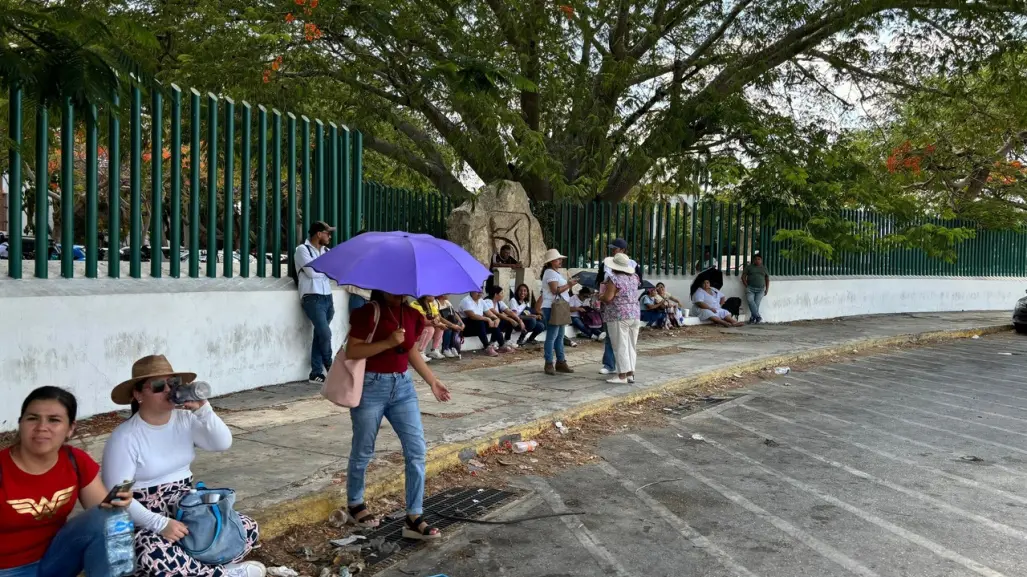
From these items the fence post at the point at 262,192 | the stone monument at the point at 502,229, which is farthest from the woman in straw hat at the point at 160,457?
the stone monument at the point at 502,229

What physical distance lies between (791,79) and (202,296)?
13451mm

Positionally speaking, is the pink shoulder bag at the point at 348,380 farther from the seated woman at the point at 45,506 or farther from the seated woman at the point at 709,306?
the seated woman at the point at 709,306

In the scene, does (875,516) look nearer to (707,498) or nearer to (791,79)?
(707,498)

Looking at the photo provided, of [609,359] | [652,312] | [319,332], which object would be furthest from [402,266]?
[652,312]

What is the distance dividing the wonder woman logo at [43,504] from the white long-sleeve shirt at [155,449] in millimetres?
248

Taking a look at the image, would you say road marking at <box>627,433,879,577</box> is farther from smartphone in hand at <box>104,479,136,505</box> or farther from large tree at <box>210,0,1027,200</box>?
large tree at <box>210,0,1027,200</box>

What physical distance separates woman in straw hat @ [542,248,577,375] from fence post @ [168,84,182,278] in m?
4.39

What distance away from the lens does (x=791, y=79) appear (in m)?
17.8

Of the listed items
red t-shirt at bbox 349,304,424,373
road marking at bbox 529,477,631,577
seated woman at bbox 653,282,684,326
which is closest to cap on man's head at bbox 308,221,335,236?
road marking at bbox 529,477,631,577

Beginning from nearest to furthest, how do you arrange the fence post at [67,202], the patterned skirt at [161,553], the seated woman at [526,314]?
the patterned skirt at [161,553], the fence post at [67,202], the seated woman at [526,314]

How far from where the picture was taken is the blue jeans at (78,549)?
3416 millimetres

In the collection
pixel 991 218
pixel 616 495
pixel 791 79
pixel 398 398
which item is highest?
pixel 791 79

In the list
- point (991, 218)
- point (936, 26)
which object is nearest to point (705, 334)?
point (936, 26)

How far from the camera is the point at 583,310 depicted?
1444 cm
